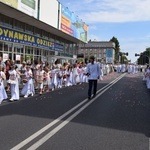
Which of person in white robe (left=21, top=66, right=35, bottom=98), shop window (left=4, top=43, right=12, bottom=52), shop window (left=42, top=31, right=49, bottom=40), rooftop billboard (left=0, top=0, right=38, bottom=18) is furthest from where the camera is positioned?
shop window (left=42, top=31, right=49, bottom=40)

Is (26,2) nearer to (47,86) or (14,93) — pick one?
(47,86)

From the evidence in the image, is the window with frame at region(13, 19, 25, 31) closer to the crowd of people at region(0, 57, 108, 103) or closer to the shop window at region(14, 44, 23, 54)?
the shop window at region(14, 44, 23, 54)

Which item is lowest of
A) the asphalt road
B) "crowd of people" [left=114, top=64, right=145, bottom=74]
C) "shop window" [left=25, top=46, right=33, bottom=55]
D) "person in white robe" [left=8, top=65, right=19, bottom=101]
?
"crowd of people" [left=114, top=64, right=145, bottom=74]

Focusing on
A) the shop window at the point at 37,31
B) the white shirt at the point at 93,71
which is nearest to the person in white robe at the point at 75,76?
the white shirt at the point at 93,71

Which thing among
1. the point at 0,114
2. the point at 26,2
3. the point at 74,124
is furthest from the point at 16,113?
the point at 26,2

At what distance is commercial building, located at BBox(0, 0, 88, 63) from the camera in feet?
82.3

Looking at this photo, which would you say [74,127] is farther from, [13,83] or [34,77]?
[34,77]

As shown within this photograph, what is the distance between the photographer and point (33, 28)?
3225 centimetres

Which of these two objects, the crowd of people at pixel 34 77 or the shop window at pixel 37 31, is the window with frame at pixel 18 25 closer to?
the shop window at pixel 37 31

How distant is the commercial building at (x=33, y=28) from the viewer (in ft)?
82.3

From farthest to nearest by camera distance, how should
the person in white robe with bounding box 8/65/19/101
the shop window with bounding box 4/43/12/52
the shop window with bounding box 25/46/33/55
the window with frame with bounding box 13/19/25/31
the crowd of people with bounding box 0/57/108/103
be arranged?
the shop window with bounding box 25/46/33/55 < the window with frame with bounding box 13/19/25/31 < the shop window with bounding box 4/43/12/52 < the crowd of people with bounding box 0/57/108/103 < the person in white robe with bounding box 8/65/19/101

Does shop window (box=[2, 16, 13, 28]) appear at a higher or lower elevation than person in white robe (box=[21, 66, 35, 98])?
higher

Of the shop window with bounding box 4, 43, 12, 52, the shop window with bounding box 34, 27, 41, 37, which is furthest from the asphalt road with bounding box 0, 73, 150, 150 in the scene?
the shop window with bounding box 34, 27, 41, 37

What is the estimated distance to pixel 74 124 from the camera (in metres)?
7.88
